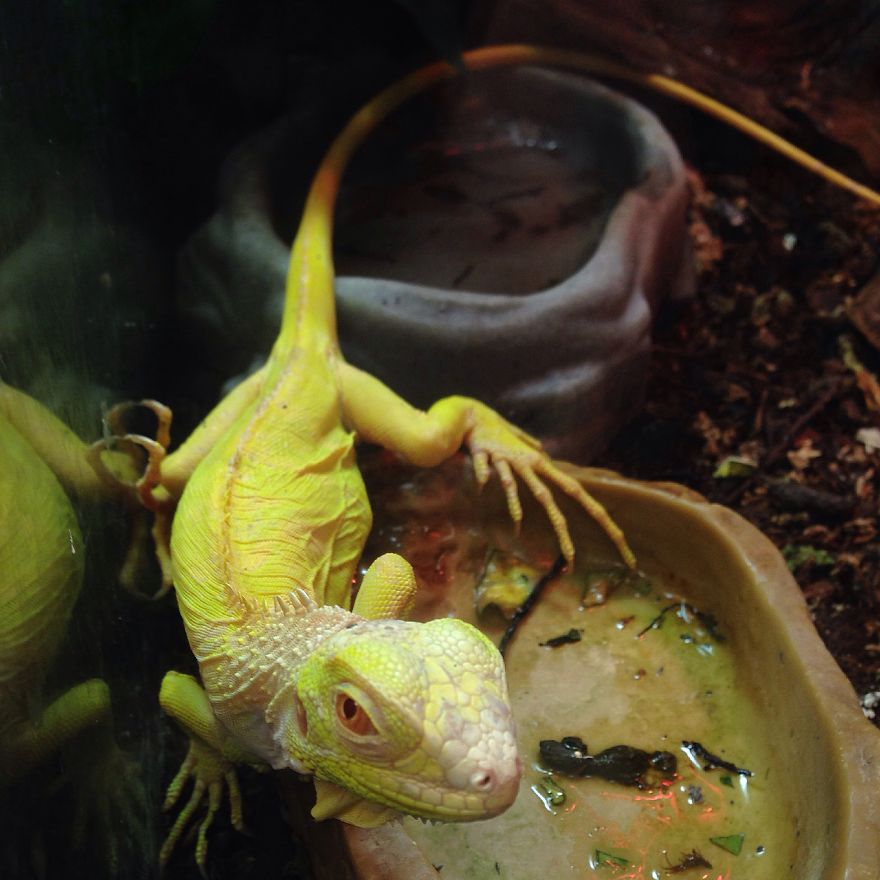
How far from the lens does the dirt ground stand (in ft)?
10.9

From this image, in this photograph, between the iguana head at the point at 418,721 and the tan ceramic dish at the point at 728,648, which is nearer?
Result: the iguana head at the point at 418,721

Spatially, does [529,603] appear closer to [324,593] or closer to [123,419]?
[324,593]

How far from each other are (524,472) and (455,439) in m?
0.30

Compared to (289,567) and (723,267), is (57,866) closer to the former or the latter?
(289,567)

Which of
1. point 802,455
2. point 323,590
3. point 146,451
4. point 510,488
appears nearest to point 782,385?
point 802,455

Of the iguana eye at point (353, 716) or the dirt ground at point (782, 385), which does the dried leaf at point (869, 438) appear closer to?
the dirt ground at point (782, 385)

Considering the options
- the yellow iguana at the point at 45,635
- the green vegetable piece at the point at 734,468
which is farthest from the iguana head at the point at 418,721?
the green vegetable piece at the point at 734,468

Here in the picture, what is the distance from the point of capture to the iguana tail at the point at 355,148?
11.6 feet

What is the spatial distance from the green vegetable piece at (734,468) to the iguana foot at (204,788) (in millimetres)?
2204

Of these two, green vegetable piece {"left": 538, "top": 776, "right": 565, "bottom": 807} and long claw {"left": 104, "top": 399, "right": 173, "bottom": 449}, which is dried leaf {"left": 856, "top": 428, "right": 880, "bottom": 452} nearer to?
green vegetable piece {"left": 538, "top": 776, "right": 565, "bottom": 807}

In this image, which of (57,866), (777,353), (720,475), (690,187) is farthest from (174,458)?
(690,187)

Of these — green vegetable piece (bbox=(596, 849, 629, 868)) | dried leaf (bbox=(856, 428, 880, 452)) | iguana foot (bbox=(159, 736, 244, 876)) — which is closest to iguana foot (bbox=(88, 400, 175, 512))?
iguana foot (bbox=(159, 736, 244, 876))

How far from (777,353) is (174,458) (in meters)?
2.75

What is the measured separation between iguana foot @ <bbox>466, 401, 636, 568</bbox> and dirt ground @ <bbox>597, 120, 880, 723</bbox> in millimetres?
626
